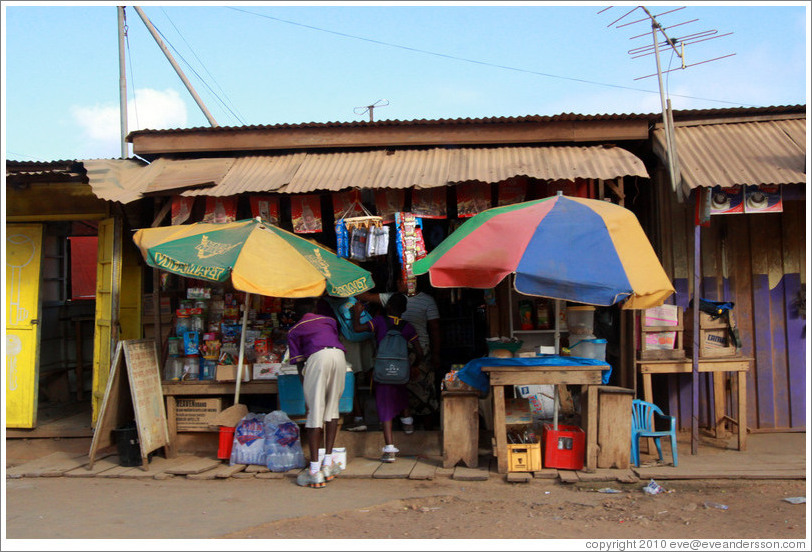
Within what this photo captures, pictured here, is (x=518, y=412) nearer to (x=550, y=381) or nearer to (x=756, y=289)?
(x=550, y=381)

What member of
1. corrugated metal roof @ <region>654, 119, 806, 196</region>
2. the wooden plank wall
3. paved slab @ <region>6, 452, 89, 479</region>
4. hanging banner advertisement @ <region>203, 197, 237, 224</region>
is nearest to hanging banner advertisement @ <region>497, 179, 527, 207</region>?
corrugated metal roof @ <region>654, 119, 806, 196</region>

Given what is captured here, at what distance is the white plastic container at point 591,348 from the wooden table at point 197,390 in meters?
3.23

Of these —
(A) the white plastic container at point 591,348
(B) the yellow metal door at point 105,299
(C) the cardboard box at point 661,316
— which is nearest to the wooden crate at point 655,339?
(C) the cardboard box at point 661,316

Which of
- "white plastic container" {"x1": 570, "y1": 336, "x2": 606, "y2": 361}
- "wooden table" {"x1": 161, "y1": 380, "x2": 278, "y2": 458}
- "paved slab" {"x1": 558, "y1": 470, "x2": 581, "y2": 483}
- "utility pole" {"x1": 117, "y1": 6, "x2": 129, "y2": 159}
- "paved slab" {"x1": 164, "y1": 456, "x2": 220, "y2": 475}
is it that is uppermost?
"utility pole" {"x1": 117, "y1": 6, "x2": 129, "y2": 159}

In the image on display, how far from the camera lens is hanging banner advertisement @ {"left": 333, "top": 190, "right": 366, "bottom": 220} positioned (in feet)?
25.0

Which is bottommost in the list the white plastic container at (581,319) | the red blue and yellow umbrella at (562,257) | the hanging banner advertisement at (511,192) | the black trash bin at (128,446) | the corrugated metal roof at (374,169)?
the black trash bin at (128,446)

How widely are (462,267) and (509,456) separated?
191cm

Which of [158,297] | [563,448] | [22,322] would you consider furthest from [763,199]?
[22,322]

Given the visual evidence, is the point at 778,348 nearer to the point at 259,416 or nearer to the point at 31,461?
the point at 259,416

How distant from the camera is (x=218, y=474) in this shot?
652cm

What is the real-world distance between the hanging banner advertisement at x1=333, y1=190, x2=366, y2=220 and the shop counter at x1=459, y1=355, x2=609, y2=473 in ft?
7.80

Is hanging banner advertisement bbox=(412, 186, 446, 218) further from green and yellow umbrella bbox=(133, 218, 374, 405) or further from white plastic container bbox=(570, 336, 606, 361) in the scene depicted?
white plastic container bbox=(570, 336, 606, 361)

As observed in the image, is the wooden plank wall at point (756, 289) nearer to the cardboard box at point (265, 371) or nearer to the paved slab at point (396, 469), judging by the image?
the paved slab at point (396, 469)

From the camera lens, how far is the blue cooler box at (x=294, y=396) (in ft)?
23.7
